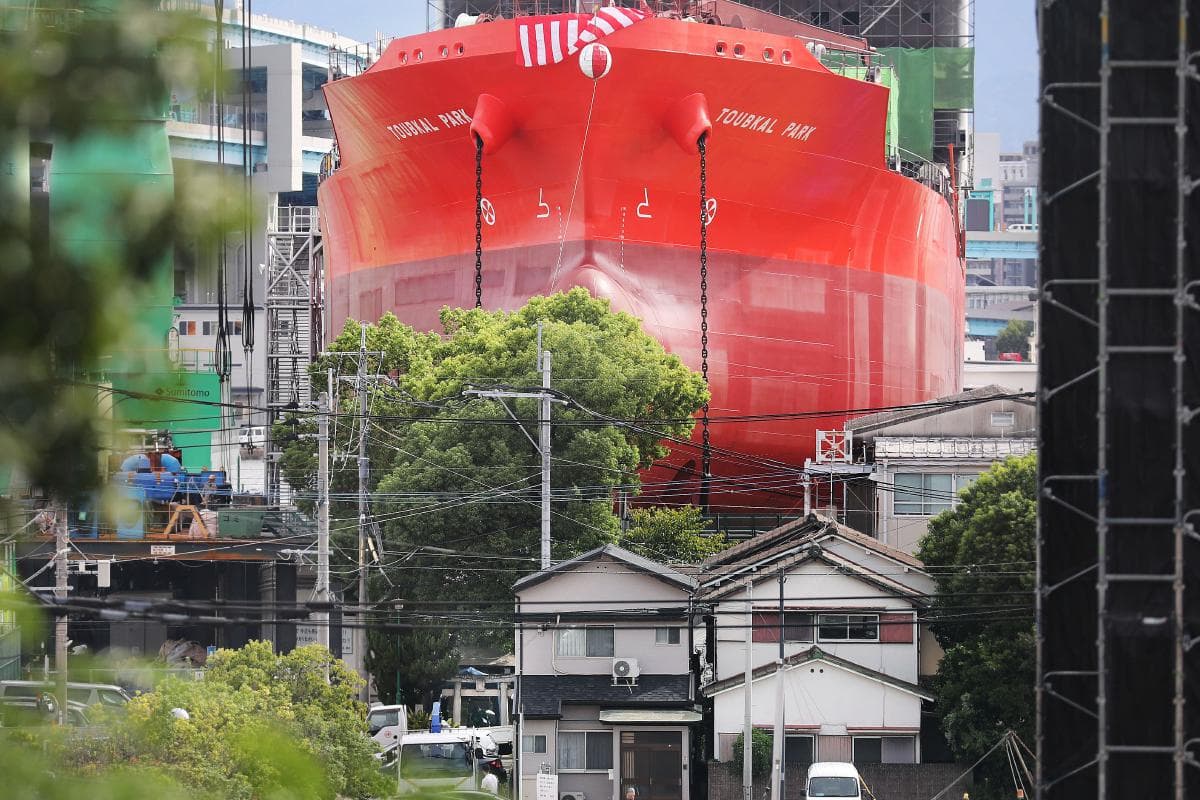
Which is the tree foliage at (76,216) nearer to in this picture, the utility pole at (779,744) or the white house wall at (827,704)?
the utility pole at (779,744)

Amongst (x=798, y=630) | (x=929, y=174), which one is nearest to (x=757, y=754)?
(x=798, y=630)

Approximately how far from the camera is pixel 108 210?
346 centimetres

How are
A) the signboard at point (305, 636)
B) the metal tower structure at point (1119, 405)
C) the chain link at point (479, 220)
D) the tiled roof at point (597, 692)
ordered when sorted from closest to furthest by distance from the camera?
the metal tower structure at point (1119, 405) < the tiled roof at point (597, 692) < the chain link at point (479, 220) < the signboard at point (305, 636)

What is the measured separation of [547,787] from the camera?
2536 cm

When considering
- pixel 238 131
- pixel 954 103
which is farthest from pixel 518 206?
pixel 238 131

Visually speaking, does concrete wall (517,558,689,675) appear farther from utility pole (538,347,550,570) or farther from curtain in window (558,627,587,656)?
utility pole (538,347,550,570)

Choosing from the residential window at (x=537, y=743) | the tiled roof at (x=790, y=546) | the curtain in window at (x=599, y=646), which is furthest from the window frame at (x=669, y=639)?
the residential window at (x=537, y=743)

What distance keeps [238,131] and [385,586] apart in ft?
224

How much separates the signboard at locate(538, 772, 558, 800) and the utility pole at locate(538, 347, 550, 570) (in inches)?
117

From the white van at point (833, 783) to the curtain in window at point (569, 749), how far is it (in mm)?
3910

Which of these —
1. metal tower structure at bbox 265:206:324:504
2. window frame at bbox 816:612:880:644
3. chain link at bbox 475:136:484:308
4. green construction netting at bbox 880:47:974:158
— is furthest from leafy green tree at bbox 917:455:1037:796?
green construction netting at bbox 880:47:974:158

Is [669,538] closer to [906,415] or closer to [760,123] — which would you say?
[906,415]

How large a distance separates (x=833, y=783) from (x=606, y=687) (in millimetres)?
4263

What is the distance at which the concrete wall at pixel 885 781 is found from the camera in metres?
26.6
